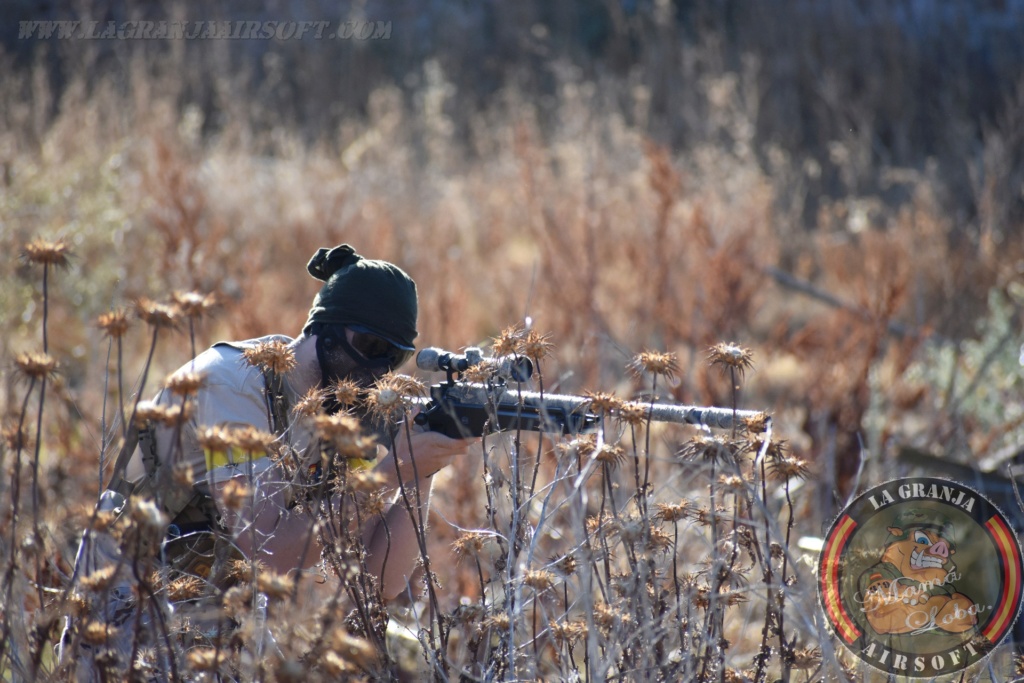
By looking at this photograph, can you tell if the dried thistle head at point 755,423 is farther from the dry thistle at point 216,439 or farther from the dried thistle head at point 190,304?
the dried thistle head at point 190,304

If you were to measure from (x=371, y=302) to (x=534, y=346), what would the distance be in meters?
0.93

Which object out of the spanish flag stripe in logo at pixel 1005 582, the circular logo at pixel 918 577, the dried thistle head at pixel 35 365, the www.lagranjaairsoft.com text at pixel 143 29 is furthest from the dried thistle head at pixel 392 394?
the www.lagranjaairsoft.com text at pixel 143 29

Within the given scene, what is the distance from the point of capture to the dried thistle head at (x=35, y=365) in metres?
1.93

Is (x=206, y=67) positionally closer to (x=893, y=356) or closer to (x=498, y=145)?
(x=498, y=145)

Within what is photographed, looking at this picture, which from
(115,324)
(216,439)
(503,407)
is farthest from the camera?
(503,407)

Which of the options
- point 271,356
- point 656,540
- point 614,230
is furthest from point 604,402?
point 614,230

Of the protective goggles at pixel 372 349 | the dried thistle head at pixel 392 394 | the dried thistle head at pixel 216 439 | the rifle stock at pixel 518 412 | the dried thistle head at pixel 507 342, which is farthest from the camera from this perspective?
the protective goggles at pixel 372 349

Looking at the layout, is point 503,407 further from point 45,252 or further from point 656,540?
point 45,252

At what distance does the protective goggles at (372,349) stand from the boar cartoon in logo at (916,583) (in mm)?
1437

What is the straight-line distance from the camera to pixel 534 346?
2.23m

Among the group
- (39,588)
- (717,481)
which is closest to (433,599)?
(717,481)

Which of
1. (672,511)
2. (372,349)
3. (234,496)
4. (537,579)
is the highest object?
(372,349)

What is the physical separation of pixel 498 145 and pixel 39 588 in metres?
9.54

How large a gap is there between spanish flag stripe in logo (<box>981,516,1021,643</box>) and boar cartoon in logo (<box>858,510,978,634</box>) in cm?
6
